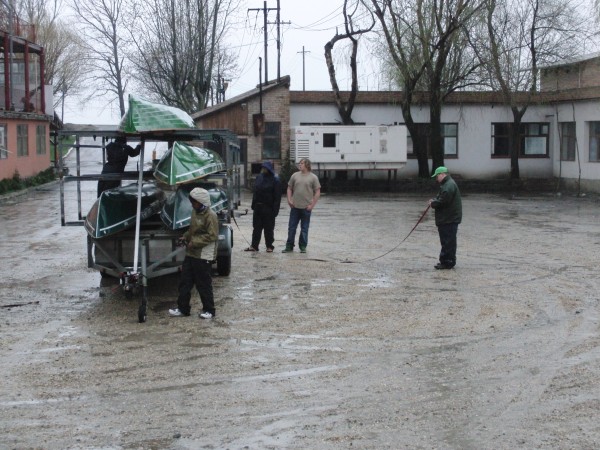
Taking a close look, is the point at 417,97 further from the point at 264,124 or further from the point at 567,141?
the point at 567,141

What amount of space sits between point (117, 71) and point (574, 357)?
64.7 metres

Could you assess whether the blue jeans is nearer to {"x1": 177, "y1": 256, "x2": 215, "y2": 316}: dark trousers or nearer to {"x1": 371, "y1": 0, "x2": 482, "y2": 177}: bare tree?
{"x1": 177, "y1": 256, "x2": 215, "y2": 316}: dark trousers

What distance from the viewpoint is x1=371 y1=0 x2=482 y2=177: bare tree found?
33.8 meters

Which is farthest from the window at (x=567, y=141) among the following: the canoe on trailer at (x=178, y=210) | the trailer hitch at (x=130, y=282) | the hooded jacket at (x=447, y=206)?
the trailer hitch at (x=130, y=282)

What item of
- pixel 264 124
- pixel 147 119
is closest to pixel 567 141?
pixel 264 124

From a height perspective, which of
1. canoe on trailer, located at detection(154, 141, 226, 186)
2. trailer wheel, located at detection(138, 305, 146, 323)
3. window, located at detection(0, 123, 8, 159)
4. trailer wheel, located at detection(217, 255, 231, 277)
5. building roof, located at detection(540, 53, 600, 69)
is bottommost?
trailer wheel, located at detection(138, 305, 146, 323)

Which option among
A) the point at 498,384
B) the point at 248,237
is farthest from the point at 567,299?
the point at 248,237

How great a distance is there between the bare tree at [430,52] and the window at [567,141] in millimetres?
4805

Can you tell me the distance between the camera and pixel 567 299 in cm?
1131

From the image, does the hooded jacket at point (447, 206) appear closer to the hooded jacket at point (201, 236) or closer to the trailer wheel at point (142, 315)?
the hooded jacket at point (201, 236)

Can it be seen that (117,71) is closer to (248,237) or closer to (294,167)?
(294,167)

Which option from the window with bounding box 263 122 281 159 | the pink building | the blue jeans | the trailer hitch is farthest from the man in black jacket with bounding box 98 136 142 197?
the window with bounding box 263 122 281 159

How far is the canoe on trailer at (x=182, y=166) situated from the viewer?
448 inches

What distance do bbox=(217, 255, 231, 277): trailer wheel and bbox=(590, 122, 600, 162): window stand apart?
24892 mm
